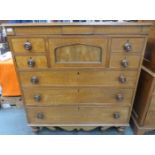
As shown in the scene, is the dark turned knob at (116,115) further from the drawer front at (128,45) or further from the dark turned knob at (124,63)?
the drawer front at (128,45)

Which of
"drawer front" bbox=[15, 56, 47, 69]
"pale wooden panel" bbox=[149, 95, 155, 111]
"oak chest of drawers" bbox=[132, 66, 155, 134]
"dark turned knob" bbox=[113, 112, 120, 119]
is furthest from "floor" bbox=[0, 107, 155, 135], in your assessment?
"drawer front" bbox=[15, 56, 47, 69]

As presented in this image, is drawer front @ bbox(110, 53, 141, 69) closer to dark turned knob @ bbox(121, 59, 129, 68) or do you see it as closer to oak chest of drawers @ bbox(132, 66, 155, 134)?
dark turned knob @ bbox(121, 59, 129, 68)

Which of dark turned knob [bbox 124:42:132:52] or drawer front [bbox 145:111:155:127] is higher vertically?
dark turned knob [bbox 124:42:132:52]

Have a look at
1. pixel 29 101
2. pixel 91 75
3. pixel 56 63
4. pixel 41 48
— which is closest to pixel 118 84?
pixel 91 75

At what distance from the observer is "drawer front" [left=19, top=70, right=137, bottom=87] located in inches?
48.2

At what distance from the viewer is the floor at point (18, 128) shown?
5.32 feet

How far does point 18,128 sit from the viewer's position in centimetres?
168

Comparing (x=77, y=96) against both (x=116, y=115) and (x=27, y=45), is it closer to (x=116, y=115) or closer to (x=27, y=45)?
(x=116, y=115)

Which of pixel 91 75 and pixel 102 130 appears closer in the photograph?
pixel 91 75

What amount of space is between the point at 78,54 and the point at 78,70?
132 millimetres

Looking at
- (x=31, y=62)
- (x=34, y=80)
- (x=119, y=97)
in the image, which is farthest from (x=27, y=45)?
(x=119, y=97)
